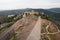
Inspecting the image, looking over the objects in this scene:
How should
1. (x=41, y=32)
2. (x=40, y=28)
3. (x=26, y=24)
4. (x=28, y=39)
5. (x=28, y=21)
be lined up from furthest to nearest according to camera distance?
(x=28, y=21) → (x=26, y=24) → (x=40, y=28) → (x=41, y=32) → (x=28, y=39)

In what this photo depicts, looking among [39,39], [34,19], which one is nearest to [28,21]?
[34,19]

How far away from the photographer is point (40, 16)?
3294 centimetres

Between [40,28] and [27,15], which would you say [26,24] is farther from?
[27,15]

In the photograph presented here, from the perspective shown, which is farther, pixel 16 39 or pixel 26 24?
pixel 26 24

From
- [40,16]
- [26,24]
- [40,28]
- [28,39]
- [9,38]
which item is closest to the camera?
[28,39]

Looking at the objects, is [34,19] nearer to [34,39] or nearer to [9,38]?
[9,38]

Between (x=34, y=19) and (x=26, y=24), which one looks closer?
(x=26, y=24)

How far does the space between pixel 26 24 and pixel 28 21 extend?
6.44ft

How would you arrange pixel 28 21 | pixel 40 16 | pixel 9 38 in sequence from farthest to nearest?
pixel 40 16, pixel 28 21, pixel 9 38

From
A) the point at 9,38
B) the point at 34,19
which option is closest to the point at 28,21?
the point at 34,19

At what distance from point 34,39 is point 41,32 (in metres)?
4.14

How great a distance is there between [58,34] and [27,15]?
11609 millimetres

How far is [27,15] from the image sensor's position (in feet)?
111

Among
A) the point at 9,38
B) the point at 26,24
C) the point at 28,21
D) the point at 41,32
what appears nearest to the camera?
the point at 9,38
